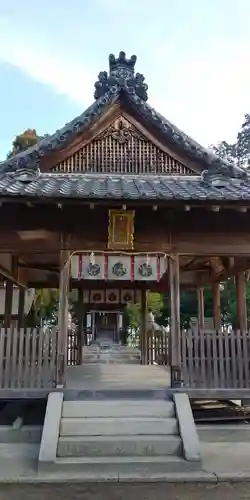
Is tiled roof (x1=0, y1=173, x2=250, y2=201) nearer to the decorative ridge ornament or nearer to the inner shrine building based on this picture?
the inner shrine building

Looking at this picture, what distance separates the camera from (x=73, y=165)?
10359 mm

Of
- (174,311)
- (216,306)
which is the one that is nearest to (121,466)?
(174,311)

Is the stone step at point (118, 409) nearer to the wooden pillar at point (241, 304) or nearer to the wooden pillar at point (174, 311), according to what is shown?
the wooden pillar at point (174, 311)

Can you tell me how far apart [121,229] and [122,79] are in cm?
475

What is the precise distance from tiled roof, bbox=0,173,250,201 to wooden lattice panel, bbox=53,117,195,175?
0.25m

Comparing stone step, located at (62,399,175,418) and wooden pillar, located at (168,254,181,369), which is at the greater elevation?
wooden pillar, located at (168,254,181,369)

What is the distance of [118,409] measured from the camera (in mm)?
7246

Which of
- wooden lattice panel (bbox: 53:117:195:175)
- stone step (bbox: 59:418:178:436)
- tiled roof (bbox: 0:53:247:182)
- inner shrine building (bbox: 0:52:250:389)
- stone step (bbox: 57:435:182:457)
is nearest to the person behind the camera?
stone step (bbox: 57:435:182:457)

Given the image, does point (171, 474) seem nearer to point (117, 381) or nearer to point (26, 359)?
point (26, 359)

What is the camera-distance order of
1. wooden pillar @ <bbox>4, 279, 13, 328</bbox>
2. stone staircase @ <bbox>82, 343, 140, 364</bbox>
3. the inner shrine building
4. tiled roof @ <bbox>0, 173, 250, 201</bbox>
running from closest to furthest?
tiled roof @ <bbox>0, 173, 250, 201</bbox> → the inner shrine building → wooden pillar @ <bbox>4, 279, 13, 328</bbox> → stone staircase @ <bbox>82, 343, 140, 364</bbox>

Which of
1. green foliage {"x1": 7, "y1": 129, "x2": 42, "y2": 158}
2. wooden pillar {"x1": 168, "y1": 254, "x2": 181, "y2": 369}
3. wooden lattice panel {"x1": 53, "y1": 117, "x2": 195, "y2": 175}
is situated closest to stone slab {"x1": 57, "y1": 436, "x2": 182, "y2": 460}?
wooden pillar {"x1": 168, "y1": 254, "x2": 181, "y2": 369}

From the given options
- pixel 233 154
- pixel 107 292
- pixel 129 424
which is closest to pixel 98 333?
pixel 107 292

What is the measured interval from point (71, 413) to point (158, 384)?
2784 millimetres

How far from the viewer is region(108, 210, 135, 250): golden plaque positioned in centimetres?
850
